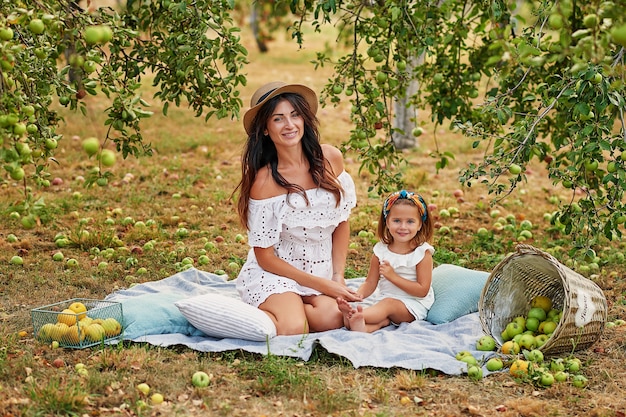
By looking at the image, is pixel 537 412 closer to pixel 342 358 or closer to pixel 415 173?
pixel 342 358

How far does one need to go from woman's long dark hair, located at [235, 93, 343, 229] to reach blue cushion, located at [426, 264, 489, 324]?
2.69 ft

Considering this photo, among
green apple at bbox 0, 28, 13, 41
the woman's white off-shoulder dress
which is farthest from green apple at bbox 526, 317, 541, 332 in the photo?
green apple at bbox 0, 28, 13, 41

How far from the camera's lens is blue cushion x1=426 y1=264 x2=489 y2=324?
4.58 metres

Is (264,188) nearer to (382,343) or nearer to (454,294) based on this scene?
(382,343)

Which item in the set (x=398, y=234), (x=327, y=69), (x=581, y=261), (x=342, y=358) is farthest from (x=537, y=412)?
(x=327, y=69)

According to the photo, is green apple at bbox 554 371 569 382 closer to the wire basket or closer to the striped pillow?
the striped pillow

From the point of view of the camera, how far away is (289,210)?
4484mm

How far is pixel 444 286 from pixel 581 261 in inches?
58.5

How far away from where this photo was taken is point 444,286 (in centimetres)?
476

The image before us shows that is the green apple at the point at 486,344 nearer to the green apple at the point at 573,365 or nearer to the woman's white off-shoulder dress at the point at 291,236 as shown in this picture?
the green apple at the point at 573,365

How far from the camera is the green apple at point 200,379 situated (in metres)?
3.55

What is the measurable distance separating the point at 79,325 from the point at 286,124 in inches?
59.7

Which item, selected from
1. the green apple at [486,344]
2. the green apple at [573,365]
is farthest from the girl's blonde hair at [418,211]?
the green apple at [573,365]

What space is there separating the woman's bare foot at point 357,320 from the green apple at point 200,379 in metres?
0.98
